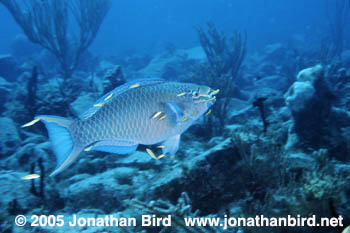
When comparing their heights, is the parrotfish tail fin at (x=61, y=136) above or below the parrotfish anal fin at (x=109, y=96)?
below

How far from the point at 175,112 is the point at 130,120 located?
0.41m

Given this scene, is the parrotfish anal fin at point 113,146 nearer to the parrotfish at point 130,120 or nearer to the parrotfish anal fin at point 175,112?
the parrotfish at point 130,120

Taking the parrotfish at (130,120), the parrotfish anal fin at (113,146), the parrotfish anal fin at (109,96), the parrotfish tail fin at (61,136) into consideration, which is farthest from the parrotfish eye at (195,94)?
the parrotfish tail fin at (61,136)

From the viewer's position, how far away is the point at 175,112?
197 centimetres

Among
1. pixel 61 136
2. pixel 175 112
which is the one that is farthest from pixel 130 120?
pixel 61 136

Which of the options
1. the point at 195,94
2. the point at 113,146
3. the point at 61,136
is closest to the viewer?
the point at 61,136

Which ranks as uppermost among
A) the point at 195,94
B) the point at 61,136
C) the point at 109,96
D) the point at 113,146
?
the point at 109,96

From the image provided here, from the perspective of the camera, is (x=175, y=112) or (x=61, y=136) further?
(x=175, y=112)

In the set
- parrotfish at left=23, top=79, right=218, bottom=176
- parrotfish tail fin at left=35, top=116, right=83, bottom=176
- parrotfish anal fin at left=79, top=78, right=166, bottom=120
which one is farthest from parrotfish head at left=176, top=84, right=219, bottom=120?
parrotfish tail fin at left=35, top=116, right=83, bottom=176

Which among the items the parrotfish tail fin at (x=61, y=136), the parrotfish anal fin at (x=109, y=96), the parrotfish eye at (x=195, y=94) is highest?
the parrotfish anal fin at (x=109, y=96)

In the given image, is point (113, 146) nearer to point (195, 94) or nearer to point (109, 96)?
point (109, 96)

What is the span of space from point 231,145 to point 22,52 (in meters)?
30.8

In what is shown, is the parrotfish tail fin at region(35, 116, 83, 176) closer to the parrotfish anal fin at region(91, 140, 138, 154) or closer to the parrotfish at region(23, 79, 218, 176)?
the parrotfish at region(23, 79, 218, 176)

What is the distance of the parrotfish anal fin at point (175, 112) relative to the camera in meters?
1.97
